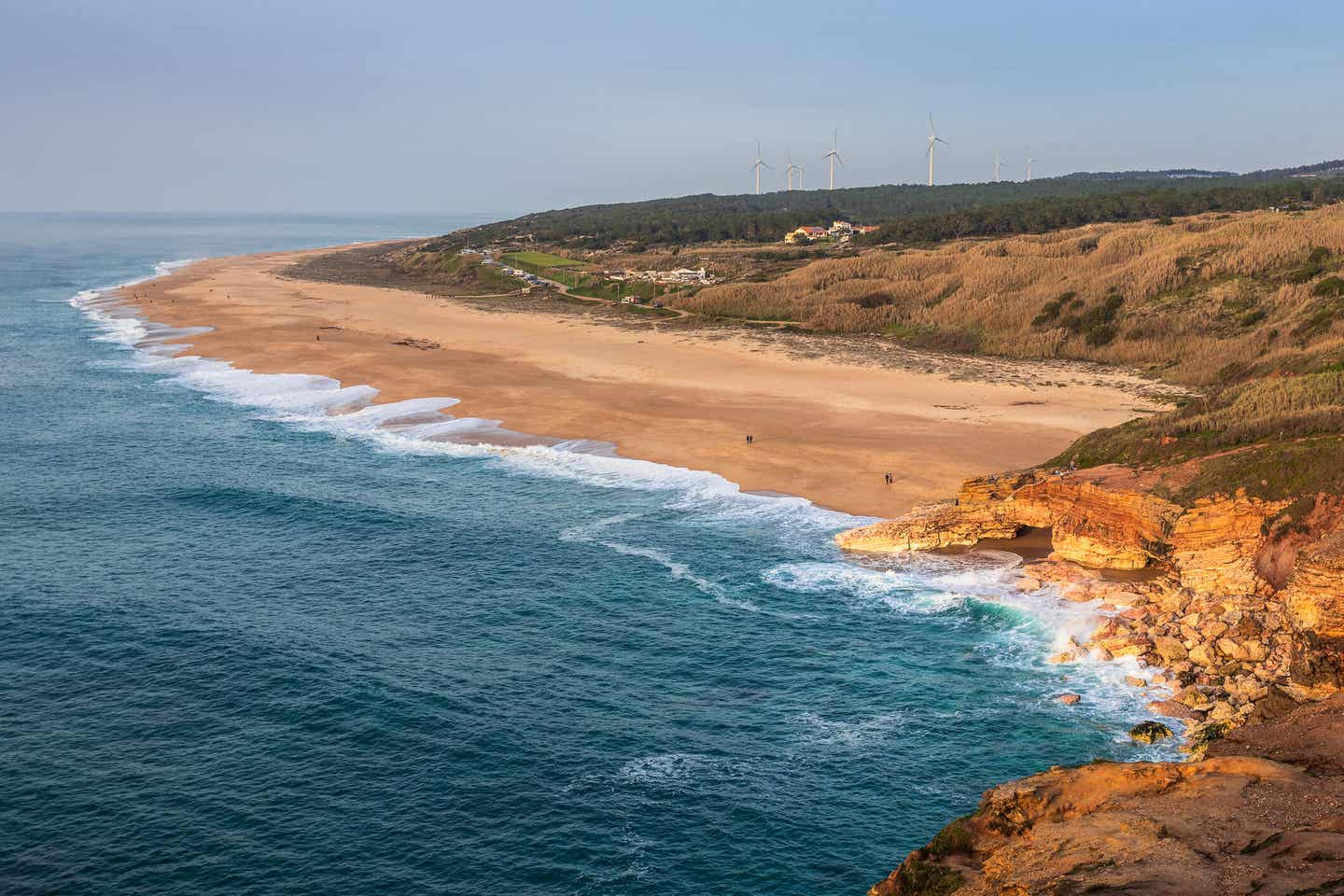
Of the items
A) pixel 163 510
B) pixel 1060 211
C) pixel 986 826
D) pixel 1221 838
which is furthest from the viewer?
pixel 1060 211

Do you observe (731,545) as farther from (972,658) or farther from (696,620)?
(972,658)

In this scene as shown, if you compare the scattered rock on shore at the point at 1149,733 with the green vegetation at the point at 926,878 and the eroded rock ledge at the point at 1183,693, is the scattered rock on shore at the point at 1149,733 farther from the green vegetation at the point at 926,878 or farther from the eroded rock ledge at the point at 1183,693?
the green vegetation at the point at 926,878

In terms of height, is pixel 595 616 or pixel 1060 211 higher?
pixel 1060 211

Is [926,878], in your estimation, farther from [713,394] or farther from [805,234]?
[805,234]

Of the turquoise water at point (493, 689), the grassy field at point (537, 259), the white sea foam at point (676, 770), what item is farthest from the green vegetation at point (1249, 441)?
the grassy field at point (537, 259)

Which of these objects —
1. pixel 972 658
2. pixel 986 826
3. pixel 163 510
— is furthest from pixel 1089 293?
pixel 986 826

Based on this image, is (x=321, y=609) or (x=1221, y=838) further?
(x=321, y=609)
